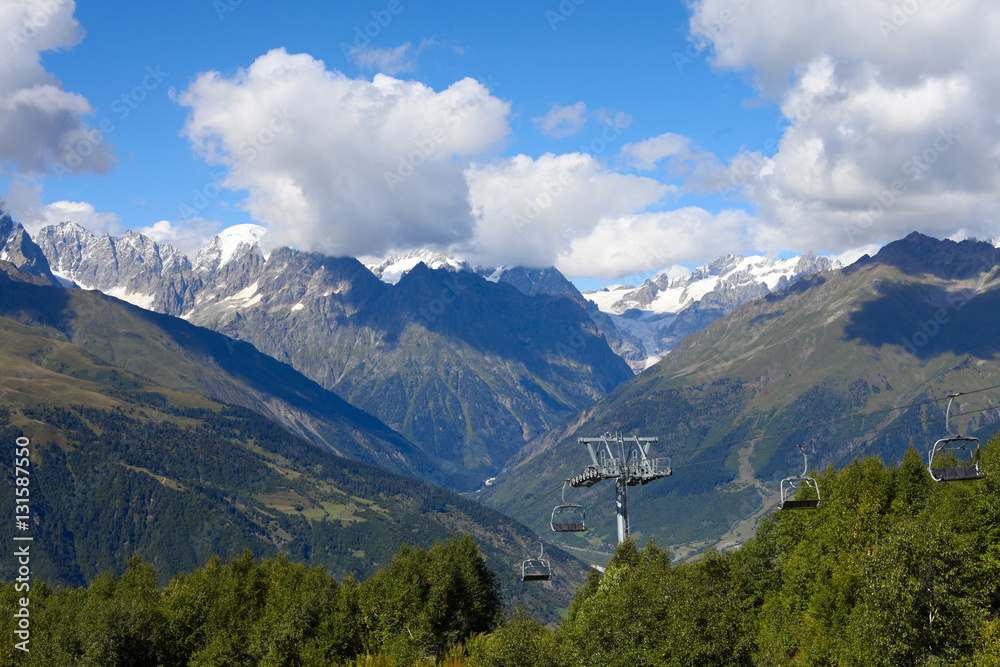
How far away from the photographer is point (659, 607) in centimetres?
6569

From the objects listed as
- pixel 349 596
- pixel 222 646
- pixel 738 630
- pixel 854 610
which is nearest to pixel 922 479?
pixel 854 610

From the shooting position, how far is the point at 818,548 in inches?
3708

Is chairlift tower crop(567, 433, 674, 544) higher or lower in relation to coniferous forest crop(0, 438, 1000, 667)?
higher

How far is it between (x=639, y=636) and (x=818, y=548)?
133ft

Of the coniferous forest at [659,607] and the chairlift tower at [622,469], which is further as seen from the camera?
the chairlift tower at [622,469]

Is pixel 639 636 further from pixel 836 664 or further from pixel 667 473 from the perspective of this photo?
pixel 836 664

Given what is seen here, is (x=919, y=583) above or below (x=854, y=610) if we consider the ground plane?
above

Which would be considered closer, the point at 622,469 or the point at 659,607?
the point at 659,607

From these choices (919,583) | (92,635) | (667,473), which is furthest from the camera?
(92,635)

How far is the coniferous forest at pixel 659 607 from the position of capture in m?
60.0

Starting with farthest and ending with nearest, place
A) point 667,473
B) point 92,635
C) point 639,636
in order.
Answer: point 92,635, point 667,473, point 639,636

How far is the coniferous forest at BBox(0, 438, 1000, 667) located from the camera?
6000 cm

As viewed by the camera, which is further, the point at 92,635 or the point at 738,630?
the point at 92,635

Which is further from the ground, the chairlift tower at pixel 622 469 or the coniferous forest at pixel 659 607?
the chairlift tower at pixel 622 469
